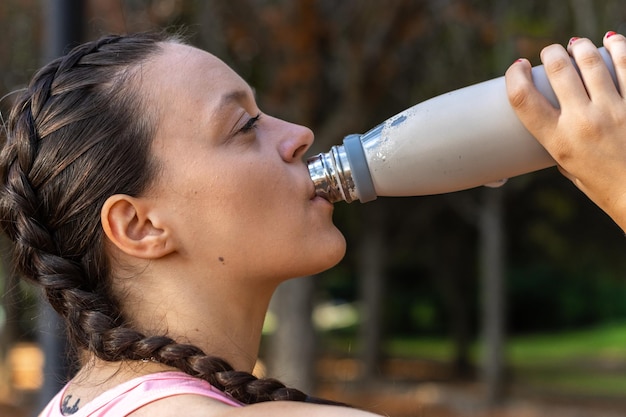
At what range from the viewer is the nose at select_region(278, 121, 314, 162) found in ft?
5.85

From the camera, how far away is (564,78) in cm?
159

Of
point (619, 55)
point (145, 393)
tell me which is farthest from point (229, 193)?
point (619, 55)

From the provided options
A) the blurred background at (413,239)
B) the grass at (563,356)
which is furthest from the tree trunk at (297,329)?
the grass at (563,356)

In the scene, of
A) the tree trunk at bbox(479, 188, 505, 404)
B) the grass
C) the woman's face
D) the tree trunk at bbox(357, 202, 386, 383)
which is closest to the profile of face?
the woman's face

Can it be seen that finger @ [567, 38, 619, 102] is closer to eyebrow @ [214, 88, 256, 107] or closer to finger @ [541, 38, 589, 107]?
finger @ [541, 38, 589, 107]

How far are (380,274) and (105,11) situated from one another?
29.4 ft

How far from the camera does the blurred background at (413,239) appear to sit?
8.62 meters

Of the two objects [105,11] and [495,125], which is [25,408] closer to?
[105,11]

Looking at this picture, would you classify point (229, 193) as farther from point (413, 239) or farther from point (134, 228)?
point (413, 239)

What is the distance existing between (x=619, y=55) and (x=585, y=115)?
0.14m

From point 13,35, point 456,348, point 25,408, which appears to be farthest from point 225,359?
point 456,348

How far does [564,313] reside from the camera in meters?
23.9

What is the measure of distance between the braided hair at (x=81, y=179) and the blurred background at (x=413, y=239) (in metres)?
0.53

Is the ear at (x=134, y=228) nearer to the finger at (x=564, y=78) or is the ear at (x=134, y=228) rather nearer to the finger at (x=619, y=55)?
the finger at (x=564, y=78)
